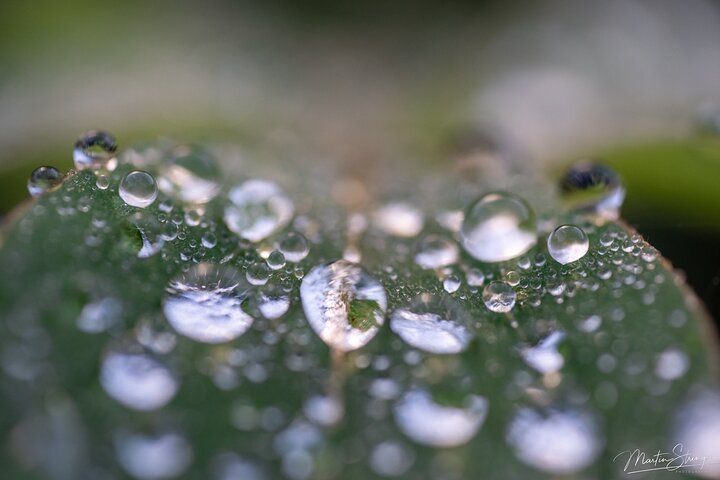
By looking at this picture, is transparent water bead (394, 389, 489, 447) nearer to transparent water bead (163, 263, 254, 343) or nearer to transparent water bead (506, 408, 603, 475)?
transparent water bead (506, 408, 603, 475)

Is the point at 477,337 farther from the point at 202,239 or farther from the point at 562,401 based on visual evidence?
the point at 202,239

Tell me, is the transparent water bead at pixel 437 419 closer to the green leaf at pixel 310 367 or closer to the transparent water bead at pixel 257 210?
the green leaf at pixel 310 367

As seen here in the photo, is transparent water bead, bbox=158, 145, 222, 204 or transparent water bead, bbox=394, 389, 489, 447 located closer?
transparent water bead, bbox=394, 389, 489, 447

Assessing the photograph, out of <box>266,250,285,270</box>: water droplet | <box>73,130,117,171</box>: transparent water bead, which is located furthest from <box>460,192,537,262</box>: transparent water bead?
<box>73,130,117,171</box>: transparent water bead

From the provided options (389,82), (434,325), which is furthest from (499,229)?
(389,82)

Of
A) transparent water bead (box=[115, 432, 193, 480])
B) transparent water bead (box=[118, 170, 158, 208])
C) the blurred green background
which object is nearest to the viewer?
transparent water bead (box=[115, 432, 193, 480])

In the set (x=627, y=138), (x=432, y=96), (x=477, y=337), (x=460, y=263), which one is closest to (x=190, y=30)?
(x=432, y=96)
